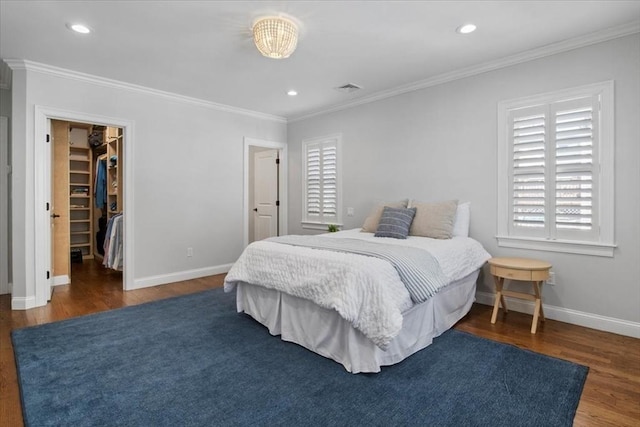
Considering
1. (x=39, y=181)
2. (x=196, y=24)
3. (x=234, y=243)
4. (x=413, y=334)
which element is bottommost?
(x=413, y=334)

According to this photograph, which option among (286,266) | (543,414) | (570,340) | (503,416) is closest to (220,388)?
(286,266)

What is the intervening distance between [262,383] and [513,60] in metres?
3.70

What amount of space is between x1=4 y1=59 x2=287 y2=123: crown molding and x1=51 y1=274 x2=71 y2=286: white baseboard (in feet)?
8.67

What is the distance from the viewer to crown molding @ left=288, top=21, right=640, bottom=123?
2.78 m

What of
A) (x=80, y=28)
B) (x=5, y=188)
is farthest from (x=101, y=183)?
(x=80, y=28)

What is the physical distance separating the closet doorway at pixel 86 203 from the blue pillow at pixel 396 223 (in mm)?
3316

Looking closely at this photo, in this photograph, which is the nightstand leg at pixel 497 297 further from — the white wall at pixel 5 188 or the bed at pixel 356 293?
the white wall at pixel 5 188

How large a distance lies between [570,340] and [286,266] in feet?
7.81

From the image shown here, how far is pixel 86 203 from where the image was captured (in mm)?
6520

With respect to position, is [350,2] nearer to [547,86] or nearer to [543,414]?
[547,86]

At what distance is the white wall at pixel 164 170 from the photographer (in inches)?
138

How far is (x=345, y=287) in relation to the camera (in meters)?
2.16

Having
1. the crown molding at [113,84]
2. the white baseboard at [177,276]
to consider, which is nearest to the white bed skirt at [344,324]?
the white baseboard at [177,276]

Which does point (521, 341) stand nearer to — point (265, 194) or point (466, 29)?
point (466, 29)
